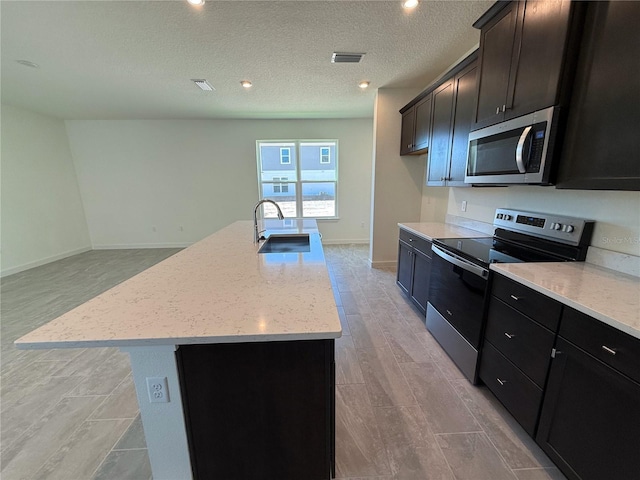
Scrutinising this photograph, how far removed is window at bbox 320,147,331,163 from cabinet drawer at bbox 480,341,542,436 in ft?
15.8

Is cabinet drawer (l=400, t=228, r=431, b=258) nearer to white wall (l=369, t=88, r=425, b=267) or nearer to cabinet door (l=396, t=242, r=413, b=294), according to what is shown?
cabinet door (l=396, t=242, r=413, b=294)

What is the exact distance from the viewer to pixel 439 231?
2.64 m

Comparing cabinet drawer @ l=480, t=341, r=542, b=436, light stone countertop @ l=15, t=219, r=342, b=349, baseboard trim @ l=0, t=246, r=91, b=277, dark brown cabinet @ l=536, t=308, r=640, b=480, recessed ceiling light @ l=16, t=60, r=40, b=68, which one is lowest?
baseboard trim @ l=0, t=246, r=91, b=277

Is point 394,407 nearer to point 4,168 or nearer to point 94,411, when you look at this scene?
point 94,411

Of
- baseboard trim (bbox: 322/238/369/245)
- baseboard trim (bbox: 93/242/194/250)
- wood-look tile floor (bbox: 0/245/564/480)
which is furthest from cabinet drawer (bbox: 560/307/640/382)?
baseboard trim (bbox: 93/242/194/250)

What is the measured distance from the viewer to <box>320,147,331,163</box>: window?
5.59m

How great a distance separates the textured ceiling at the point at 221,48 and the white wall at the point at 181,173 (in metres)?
1.21

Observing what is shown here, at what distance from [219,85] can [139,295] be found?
11.2 ft

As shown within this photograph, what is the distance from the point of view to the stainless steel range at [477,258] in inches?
62.7

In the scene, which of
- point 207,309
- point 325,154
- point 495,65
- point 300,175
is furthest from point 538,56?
point 300,175

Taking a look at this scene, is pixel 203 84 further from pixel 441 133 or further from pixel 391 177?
pixel 441 133

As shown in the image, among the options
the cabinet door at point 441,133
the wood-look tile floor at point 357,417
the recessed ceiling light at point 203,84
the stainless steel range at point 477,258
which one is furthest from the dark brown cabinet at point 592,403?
the recessed ceiling light at point 203,84

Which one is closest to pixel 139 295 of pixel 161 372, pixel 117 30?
pixel 161 372

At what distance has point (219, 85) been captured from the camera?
348 centimetres
